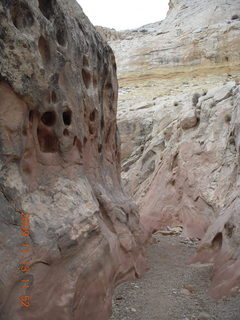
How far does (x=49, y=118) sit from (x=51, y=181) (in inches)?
39.2

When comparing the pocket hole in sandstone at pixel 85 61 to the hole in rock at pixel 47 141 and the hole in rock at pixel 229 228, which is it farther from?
the hole in rock at pixel 229 228

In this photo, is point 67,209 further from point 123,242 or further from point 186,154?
point 186,154

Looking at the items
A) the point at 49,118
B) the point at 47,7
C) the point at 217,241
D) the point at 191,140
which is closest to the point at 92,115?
the point at 49,118

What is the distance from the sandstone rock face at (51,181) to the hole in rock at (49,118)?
2cm

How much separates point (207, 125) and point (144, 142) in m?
4.95

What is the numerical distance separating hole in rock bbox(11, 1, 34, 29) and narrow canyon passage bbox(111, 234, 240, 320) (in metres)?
4.31

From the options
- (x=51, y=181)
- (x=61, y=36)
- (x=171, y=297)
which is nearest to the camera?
(x=51, y=181)

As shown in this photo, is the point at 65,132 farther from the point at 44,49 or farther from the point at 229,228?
the point at 229,228

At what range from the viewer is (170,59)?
28.9 meters

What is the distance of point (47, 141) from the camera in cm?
537

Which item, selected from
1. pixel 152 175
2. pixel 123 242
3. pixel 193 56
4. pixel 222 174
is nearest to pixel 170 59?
pixel 193 56

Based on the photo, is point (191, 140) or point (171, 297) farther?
point (191, 140)

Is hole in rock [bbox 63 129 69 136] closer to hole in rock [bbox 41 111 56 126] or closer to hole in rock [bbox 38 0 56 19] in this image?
hole in rock [bbox 41 111 56 126]

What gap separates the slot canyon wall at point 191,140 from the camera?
310 inches
